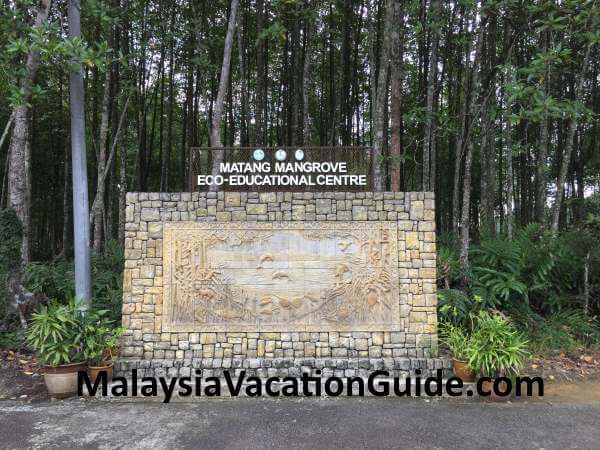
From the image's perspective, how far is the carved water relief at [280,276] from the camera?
5305 mm

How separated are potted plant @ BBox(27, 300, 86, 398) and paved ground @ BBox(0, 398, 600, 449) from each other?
205 mm

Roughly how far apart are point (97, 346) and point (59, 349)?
1.24 ft

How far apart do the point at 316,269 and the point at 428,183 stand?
4962 mm

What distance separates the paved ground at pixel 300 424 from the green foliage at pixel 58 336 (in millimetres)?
475

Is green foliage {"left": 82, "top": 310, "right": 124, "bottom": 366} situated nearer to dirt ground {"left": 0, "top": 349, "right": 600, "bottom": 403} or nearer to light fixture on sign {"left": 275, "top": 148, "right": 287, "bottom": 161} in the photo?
dirt ground {"left": 0, "top": 349, "right": 600, "bottom": 403}

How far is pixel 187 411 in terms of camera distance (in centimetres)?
445

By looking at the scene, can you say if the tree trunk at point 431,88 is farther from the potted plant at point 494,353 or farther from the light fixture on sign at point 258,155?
the potted plant at point 494,353

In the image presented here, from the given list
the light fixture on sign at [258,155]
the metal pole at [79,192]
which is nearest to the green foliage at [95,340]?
the metal pole at [79,192]

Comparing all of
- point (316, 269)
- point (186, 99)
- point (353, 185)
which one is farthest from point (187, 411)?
point (186, 99)

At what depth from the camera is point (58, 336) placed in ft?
15.7

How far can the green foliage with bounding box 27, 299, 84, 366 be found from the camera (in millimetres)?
4742

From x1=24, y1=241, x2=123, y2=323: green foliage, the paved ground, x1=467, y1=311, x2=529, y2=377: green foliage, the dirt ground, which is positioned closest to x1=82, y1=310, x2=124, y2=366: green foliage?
the paved ground

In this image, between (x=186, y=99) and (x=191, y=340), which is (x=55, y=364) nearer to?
(x=191, y=340)

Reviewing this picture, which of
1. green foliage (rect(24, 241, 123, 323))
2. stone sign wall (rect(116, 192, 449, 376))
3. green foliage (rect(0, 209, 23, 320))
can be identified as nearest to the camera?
stone sign wall (rect(116, 192, 449, 376))
